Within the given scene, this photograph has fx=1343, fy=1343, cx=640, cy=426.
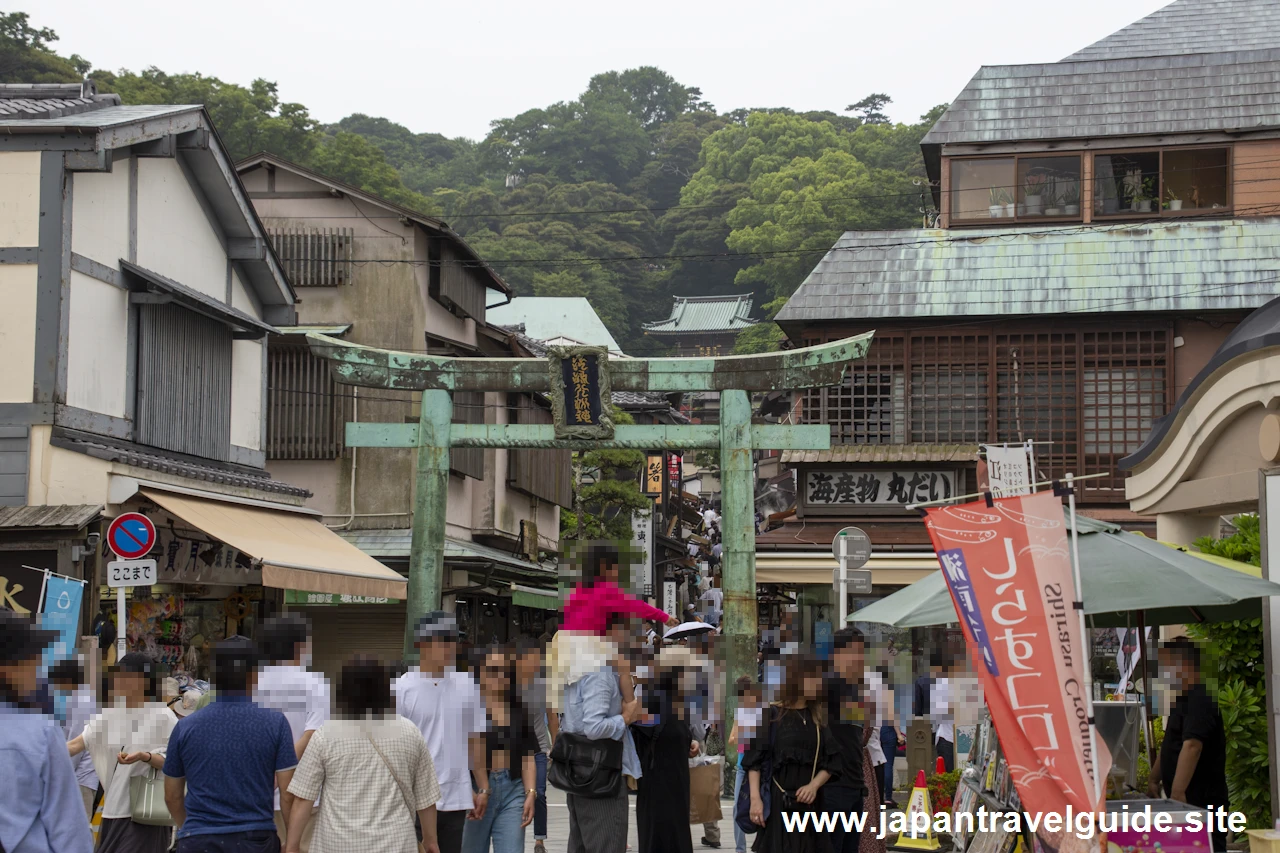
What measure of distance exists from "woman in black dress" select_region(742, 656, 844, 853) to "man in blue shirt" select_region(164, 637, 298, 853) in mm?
2855

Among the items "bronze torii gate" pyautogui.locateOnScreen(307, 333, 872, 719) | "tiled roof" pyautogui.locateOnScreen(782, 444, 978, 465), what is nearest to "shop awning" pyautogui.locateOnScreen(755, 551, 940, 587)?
"tiled roof" pyautogui.locateOnScreen(782, 444, 978, 465)

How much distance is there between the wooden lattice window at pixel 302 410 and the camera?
2383cm

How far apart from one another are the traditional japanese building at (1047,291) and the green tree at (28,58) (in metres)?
26.2

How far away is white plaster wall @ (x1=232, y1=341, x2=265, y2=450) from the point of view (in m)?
18.5

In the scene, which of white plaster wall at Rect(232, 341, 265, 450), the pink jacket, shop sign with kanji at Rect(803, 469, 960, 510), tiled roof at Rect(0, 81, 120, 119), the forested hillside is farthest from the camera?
the forested hillside

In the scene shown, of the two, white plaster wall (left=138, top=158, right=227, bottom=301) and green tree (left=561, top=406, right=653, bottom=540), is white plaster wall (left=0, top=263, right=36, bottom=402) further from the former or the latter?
green tree (left=561, top=406, right=653, bottom=540)

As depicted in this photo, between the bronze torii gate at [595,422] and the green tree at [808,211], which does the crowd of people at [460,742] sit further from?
the green tree at [808,211]

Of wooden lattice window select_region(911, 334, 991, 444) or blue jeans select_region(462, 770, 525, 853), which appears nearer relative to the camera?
blue jeans select_region(462, 770, 525, 853)

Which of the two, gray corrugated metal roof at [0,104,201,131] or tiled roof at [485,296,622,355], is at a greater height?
tiled roof at [485,296,622,355]

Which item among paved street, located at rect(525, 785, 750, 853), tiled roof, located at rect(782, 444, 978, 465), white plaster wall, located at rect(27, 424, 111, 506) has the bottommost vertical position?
paved street, located at rect(525, 785, 750, 853)

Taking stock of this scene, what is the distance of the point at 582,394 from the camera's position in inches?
728

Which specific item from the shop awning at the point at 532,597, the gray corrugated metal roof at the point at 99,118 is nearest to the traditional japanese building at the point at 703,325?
the shop awning at the point at 532,597

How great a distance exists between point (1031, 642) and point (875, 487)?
641 inches

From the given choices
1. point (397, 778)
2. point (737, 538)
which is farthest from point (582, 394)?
point (397, 778)
